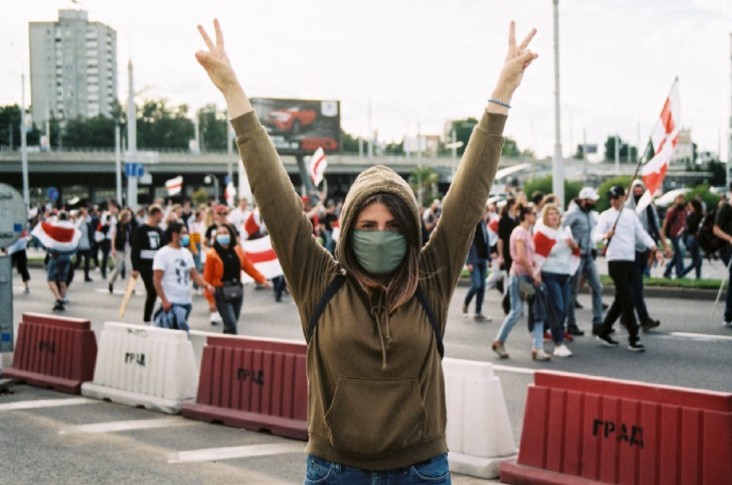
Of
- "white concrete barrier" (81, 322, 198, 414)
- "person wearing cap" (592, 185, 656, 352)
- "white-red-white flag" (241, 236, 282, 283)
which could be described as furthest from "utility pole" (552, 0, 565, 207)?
"white concrete barrier" (81, 322, 198, 414)

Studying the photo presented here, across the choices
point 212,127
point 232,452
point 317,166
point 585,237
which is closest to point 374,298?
point 232,452

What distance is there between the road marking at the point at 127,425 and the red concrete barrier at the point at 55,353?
5.27 feet

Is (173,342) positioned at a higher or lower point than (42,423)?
higher

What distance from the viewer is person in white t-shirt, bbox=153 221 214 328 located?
36.4 ft

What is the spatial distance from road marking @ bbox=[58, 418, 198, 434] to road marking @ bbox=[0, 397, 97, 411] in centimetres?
112

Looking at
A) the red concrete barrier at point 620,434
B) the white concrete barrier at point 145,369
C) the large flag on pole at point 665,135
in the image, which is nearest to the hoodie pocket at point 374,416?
the red concrete barrier at point 620,434

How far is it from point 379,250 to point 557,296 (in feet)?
29.5

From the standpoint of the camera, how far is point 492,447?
6707 mm

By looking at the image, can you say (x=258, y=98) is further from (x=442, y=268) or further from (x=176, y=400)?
(x=442, y=268)

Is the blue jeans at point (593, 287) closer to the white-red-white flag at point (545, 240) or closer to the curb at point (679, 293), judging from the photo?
the white-red-white flag at point (545, 240)

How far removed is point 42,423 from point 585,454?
4857 mm

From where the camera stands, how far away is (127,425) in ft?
28.0

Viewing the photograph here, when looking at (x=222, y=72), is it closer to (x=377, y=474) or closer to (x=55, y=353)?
(x=377, y=474)

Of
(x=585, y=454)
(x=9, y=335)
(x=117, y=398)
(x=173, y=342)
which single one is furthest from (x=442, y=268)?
(x=9, y=335)
